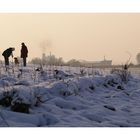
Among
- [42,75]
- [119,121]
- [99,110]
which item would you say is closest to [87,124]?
[119,121]

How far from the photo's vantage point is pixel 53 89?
11539 mm

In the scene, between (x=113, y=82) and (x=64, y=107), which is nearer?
(x=64, y=107)

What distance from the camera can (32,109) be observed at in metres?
9.45

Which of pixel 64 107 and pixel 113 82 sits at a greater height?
pixel 113 82

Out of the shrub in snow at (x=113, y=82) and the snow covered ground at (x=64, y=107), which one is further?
the shrub in snow at (x=113, y=82)

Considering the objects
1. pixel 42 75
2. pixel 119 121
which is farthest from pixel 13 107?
pixel 42 75

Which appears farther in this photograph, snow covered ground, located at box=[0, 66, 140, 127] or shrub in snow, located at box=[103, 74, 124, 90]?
shrub in snow, located at box=[103, 74, 124, 90]

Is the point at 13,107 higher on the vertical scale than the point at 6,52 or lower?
lower

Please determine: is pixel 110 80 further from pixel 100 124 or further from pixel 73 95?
pixel 100 124

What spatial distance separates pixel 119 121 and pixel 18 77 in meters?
5.84
